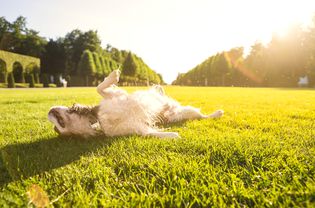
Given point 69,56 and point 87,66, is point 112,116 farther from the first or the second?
point 69,56

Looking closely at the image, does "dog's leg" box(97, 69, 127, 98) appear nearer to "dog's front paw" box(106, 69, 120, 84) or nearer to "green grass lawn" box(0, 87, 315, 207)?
"dog's front paw" box(106, 69, 120, 84)

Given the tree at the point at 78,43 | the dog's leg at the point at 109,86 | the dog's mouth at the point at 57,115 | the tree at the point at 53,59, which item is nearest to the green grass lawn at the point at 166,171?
the dog's mouth at the point at 57,115

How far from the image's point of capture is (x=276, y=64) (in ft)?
148

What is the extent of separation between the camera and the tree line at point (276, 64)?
4291 cm

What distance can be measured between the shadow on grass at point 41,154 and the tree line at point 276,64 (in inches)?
1737

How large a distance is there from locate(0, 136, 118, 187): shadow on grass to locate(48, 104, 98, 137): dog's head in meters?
0.11

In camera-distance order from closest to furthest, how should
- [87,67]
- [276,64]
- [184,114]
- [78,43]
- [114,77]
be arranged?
[114,77] < [184,114] < [276,64] < [87,67] < [78,43]

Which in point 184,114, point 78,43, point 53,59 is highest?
point 78,43

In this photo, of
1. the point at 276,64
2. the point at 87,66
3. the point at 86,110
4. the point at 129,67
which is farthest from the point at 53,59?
the point at 86,110

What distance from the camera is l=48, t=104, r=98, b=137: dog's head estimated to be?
319 centimetres

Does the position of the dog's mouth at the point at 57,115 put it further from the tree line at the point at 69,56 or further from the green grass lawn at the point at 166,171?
the tree line at the point at 69,56

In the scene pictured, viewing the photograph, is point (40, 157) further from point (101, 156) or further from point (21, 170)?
point (101, 156)

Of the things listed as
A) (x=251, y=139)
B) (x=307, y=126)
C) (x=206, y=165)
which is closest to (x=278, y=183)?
(x=206, y=165)

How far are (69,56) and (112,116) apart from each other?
6728cm
